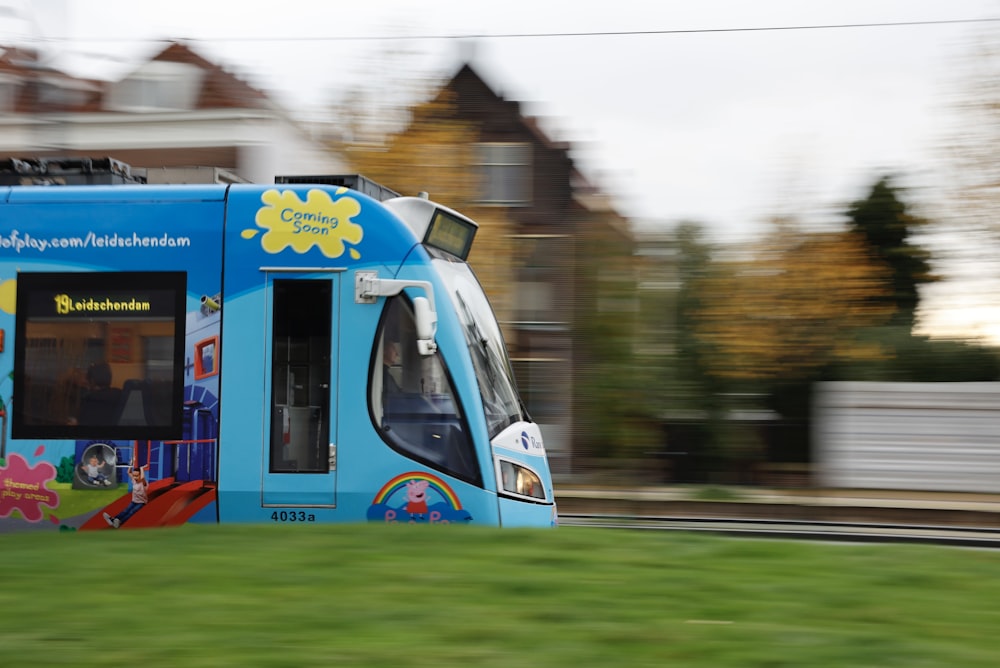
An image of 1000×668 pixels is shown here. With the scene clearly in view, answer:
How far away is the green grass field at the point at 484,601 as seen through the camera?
424cm

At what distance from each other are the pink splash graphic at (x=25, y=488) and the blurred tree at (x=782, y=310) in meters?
18.6

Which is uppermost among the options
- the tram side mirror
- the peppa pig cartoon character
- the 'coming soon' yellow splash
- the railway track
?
the 'coming soon' yellow splash

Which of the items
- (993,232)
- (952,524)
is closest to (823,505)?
(952,524)

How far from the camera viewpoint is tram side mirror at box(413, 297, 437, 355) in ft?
25.3

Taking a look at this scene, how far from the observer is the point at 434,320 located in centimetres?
779

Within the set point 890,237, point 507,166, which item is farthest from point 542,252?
point 890,237

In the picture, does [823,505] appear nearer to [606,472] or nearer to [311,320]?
[606,472]

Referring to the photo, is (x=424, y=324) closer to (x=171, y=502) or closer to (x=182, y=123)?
(x=171, y=502)

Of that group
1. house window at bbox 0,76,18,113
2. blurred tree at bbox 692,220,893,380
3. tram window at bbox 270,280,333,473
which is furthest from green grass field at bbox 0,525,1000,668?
house window at bbox 0,76,18,113

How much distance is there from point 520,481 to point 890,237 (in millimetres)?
31977

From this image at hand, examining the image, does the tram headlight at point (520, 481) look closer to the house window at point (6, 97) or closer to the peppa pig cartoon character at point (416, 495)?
the peppa pig cartoon character at point (416, 495)

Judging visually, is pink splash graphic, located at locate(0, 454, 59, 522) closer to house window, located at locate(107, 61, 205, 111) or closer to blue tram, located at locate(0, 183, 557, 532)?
blue tram, located at locate(0, 183, 557, 532)

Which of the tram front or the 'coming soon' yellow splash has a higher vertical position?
the 'coming soon' yellow splash

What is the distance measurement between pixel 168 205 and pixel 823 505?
41.6ft
